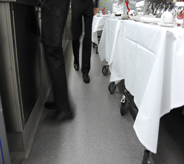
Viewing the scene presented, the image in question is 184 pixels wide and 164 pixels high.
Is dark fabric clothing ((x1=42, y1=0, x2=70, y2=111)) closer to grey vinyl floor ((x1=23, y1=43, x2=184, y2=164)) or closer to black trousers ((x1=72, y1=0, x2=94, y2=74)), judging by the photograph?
grey vinyl floor ((x1=23, y1=43, x2=184, y2=164))

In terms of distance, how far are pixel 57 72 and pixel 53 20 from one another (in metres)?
0.31

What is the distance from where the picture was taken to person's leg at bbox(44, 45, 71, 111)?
3.64ft

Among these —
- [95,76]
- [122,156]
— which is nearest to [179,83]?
[122,156]

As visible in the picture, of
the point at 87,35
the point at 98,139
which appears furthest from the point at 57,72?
the point at 87,35

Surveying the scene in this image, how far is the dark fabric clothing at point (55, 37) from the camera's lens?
39.4 inches

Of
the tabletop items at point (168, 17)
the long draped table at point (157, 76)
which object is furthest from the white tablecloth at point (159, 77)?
the tabletop items at point (168, 17)

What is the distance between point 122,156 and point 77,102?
0.72 meters

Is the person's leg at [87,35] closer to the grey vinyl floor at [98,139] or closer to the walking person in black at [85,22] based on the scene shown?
the walking person in black at [85,22]

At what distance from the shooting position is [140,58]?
0.91 metres

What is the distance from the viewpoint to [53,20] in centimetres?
101

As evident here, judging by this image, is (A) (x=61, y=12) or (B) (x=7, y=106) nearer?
(B) (x=7, y=106)

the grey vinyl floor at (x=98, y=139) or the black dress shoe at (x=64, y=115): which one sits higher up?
the black dress shoe at (x=64, y=115)

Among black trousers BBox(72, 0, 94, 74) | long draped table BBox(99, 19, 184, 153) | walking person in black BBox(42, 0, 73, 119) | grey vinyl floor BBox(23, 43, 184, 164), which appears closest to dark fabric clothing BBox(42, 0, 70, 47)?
walking person in black BBox(42, 0, 73, 119)

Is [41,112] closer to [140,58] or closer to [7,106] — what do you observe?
[7,106]
